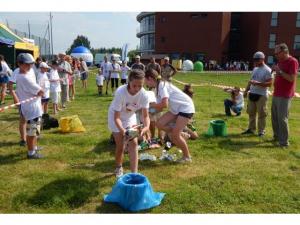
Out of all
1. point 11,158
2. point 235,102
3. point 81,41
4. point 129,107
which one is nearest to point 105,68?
point 235,102

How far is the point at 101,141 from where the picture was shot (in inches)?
293

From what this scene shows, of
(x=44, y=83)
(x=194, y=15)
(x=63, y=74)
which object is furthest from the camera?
(x=194, y=15)

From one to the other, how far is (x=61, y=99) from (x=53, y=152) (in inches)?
227

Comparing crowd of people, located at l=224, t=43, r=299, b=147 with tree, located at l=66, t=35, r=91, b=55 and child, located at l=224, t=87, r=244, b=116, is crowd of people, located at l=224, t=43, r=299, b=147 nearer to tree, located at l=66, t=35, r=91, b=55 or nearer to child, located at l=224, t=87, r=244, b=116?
child, located at l=224, t=87, r=244, b=116

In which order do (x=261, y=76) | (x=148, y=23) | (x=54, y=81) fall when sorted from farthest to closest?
(x=148, y=23) < (x=54, y=81) < (x=261, y=76)

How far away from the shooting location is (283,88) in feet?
22.8

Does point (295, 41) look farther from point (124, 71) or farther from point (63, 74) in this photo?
point (63, 74)

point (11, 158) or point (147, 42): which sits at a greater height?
point (147, 42)

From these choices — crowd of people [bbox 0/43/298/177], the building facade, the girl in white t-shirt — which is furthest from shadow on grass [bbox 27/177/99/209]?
the building facade

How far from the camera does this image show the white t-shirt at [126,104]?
465 cm

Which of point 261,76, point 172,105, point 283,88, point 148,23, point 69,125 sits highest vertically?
point 148,23

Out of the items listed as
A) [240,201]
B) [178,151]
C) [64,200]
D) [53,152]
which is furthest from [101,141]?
[240,201]

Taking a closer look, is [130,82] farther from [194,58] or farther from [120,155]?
[194,58]

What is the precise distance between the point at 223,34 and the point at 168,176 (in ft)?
175
